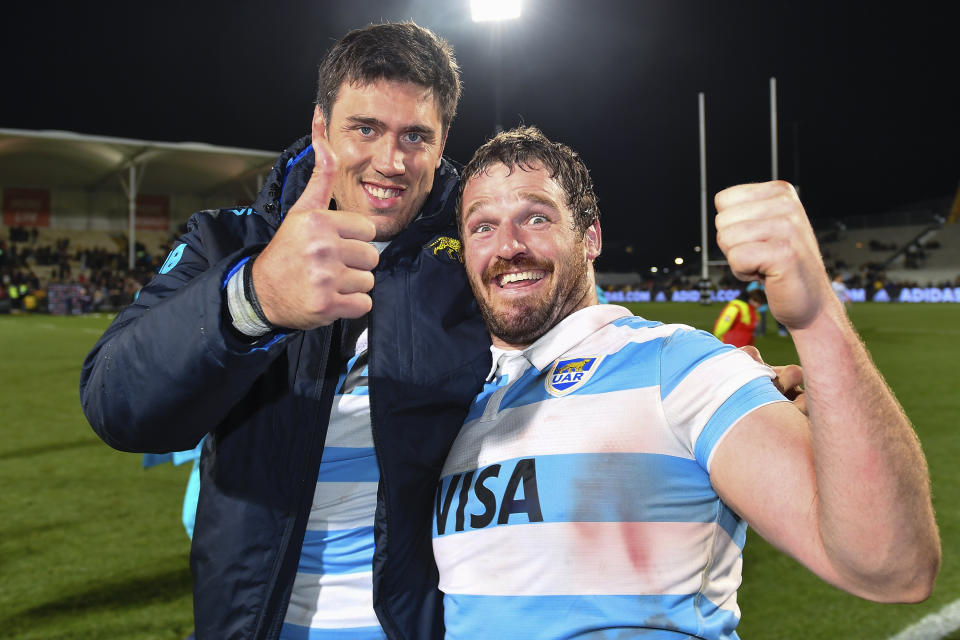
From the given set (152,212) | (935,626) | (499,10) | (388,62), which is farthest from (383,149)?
(152,212)

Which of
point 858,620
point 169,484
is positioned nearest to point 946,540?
point 858,620

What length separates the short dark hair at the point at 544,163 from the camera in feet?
6.92

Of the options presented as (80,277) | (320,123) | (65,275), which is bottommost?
(320,123)

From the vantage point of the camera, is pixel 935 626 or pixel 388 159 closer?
pixel 388 159

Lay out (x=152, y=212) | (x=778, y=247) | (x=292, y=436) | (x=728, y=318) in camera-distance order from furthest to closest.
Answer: (x=152, y=212) → (x=728, y=318) → (x=292, y=436) → (x=778, y=247)

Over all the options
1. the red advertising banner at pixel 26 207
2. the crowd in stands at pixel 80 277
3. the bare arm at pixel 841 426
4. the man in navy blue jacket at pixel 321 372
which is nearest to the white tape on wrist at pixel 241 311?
the man in navy blue jacket at pixel 321 372

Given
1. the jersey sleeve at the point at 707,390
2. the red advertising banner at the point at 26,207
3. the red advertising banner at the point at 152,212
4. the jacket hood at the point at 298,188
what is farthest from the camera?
the red advertising banner at the point at 152,212

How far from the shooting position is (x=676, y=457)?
1.54 metres

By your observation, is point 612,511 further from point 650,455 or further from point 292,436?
point 292,436

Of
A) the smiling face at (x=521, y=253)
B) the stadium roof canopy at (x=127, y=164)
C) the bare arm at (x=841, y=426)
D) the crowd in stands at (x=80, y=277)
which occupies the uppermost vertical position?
the stadium roof canopy at (x=127, y=164)

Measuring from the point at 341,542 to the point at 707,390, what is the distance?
3.07 ft

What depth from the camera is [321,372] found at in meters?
1.67

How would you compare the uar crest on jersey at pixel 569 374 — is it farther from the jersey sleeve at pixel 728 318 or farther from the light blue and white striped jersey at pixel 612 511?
the jersey sleeve at pixel 728 318

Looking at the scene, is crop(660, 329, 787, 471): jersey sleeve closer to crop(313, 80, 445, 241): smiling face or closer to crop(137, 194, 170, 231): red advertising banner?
crop(313, 80, 445, 241): smiling face
